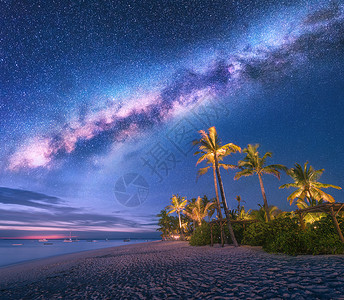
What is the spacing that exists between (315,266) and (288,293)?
3431 millimetres

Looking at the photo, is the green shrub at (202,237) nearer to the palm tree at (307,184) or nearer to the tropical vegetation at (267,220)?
the tropical vegetation at (267,220)

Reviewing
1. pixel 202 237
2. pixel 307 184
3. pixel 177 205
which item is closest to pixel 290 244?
pixel 202 237

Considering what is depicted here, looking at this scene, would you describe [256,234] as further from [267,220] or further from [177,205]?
[177,205]

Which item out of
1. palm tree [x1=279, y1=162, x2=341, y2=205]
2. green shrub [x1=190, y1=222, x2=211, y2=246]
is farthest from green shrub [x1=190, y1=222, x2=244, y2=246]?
palm tree [x1=279, y1=162, x2=341, y2=205]

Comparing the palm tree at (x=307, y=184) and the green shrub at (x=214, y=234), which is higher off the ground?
the palm tree at (x=307, y=184)

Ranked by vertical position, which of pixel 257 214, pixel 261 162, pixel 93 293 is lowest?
pixel 93 293

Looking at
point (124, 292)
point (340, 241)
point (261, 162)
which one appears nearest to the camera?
point (124, 292)

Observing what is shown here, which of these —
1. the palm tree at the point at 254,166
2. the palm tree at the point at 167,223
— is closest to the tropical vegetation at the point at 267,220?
the palm tree at the point at 254,166

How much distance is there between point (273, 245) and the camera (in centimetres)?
1176

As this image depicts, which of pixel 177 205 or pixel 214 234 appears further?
pixel 177 205

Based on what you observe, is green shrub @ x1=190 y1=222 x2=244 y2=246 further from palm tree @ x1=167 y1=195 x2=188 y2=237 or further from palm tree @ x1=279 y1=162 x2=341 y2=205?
palm tree @ x1=167 y1=195 x2=188 y2=237

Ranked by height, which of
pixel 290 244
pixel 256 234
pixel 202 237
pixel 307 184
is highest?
pixel 307 184

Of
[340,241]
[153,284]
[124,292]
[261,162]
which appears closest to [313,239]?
[340,241]

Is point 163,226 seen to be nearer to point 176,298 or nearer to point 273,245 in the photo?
point 273,245
